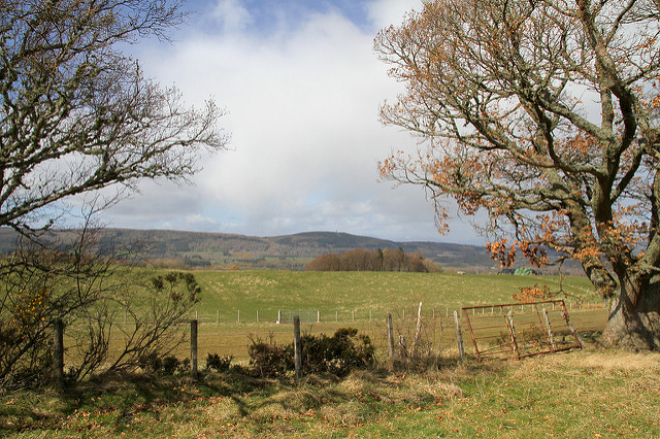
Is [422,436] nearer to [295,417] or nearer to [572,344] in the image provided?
[295,417]

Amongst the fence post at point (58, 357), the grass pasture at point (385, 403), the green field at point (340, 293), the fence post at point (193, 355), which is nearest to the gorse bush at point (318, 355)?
the grass pasture at point (385, 403)

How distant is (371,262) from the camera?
116 meters

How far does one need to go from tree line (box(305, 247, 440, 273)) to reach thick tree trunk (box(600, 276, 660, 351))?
317 ft

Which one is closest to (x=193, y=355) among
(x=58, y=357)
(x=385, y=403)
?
(x=58, y=357)

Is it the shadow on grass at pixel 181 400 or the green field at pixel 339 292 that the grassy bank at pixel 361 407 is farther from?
the green field at pixel 339 292

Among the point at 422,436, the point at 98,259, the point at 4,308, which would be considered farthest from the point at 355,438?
the point at 4,308

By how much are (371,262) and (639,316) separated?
103 meters

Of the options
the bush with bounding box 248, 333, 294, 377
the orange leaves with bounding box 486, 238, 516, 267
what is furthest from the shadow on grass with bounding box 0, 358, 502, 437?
the orange leaves with bounding box 486, 238, 516, 267

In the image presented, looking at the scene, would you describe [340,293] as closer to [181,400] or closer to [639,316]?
[639,316]

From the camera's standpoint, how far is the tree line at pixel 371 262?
371ft

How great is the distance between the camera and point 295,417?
817cm

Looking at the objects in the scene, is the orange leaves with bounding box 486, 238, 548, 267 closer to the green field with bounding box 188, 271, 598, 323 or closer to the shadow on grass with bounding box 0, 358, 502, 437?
the shadow on grass with bounding box 0, 358, 502, 437

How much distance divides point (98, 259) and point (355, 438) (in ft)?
20.3

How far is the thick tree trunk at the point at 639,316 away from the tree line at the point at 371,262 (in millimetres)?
96582
